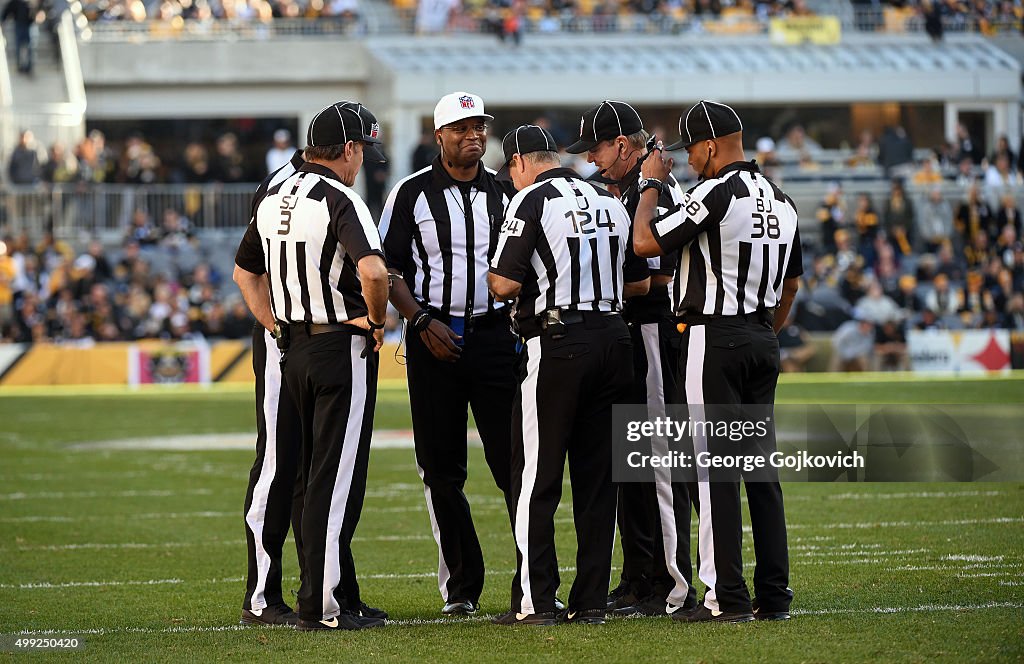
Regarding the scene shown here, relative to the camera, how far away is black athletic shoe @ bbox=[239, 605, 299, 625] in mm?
6926

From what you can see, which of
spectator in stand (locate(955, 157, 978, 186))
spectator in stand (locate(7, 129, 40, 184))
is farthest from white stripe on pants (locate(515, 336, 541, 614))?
spectator in stand (locate(955, 157, 978, 186))

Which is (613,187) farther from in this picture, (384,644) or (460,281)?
(384,644)

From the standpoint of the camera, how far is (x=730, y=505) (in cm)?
674

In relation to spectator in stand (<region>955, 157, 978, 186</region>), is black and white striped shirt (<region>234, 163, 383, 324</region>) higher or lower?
higher

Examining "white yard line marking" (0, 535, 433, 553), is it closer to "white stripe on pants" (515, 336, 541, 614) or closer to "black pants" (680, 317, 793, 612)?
"white stripe on pants" (515, 336, 541, 614)

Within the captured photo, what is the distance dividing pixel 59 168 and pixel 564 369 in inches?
966

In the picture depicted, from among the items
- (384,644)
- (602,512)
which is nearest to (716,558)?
(602,512)

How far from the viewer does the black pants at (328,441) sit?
6.73 m

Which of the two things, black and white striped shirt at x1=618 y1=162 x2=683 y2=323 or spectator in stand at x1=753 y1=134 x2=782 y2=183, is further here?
spectator in stand at x1=753 y1=134 x2=782 y2=183

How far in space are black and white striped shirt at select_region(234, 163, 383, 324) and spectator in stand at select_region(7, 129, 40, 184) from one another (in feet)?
78.7

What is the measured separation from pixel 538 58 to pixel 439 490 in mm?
28446

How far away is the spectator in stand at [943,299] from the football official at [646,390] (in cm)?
2071

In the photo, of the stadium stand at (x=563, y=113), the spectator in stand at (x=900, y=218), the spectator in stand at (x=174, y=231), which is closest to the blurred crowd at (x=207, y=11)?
the stadium stand at (x=563, y=113)

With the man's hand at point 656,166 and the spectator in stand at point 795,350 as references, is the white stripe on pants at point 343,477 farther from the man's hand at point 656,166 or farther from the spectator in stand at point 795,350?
the spectator in stand at point 795,350
